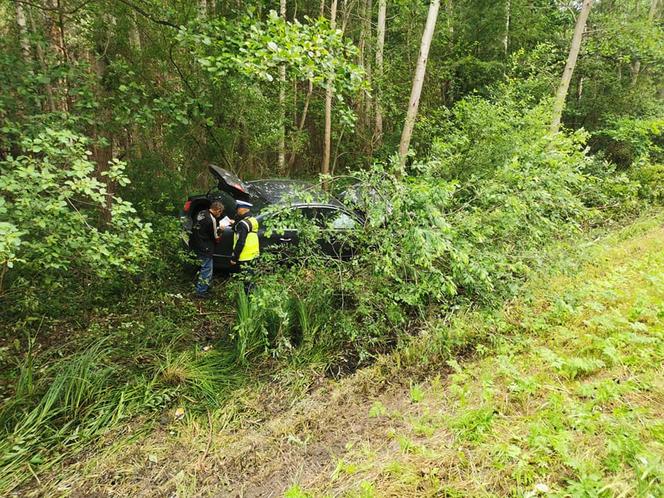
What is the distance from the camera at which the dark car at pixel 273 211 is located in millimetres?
4457

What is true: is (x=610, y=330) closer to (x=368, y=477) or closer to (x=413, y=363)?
(x=413, y=363)

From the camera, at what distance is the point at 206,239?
5.29 meters

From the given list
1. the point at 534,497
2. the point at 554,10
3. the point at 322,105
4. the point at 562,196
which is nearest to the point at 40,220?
the point at 534,497

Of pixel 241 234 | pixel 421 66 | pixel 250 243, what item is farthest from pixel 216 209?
pixel 421 66

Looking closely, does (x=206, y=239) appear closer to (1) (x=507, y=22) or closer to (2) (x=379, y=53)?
(2) (x=379, y=53)

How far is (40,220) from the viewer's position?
2.96 m

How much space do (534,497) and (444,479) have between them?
0.48 m

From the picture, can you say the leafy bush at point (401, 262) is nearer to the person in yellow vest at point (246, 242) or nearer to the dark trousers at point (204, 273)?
the person in yellow vest at point (246, 242)

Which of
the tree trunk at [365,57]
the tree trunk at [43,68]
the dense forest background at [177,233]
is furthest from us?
the tree trunk at [365,57]

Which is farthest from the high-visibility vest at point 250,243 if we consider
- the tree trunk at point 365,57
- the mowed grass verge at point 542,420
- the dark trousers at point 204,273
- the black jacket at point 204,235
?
the tree trunk at point 365,57

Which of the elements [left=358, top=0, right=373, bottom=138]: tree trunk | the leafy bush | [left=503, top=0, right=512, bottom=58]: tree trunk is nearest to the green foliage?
the leafy bush

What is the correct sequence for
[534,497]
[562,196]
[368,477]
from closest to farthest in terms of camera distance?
[534,497] → [368,477] → [562,196]

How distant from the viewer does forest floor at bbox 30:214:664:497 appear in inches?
79.3

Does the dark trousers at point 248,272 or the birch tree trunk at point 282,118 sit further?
the birch tree trunk at point 282,118
